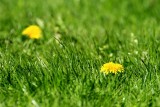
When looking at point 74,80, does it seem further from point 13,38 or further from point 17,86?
point 13,38

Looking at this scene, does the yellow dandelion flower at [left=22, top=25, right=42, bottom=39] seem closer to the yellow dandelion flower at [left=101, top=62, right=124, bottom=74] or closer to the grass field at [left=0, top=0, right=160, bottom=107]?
the grass field at [left=0, top=0, right=160, bottom=107]

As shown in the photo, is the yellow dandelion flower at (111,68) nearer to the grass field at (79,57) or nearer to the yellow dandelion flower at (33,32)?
the grass field at (79,57)

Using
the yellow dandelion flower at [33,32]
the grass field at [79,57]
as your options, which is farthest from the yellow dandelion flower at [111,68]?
the yellow dandelion flower at [33,32]

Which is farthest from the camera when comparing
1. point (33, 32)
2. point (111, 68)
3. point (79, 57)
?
point (33, 32)

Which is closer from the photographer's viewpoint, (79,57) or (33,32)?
(79,57)

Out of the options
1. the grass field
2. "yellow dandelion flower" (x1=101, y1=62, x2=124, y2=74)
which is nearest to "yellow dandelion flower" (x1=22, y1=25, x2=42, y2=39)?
the grass field

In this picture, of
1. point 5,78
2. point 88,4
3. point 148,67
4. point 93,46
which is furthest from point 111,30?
point 5,78

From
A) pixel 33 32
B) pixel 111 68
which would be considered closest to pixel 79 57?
pixel 111 68

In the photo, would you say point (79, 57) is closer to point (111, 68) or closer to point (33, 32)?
point (111, 68)
